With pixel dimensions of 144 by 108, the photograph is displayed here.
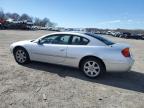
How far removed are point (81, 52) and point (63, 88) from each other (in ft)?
5.97

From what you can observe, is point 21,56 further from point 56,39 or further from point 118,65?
point 118,65

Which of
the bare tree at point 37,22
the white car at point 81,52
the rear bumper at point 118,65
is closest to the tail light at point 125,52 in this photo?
the white car at point 81,52

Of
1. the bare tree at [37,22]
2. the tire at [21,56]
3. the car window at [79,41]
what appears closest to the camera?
the car window at [79,41]

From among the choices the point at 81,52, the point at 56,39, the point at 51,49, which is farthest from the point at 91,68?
the point at 56,39

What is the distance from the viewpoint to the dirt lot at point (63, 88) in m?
5.51

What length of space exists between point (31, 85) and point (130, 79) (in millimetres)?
3479

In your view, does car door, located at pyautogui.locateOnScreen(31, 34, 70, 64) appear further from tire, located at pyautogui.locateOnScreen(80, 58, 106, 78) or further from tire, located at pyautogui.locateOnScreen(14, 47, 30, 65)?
tire, located at pyautogui.locateOnScreen(80, 58, 106, 78)

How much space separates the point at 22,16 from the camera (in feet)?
422

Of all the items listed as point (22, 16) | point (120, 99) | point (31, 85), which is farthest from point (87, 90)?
point (22, 16)

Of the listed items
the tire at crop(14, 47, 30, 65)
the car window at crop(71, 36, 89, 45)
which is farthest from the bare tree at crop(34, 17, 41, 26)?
the car window at crop(71, 36, 89, 45)

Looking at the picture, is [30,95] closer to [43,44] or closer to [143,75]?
[43,44]

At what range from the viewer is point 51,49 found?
8.55 m

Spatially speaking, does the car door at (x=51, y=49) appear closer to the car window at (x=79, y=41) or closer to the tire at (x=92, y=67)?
the car window at (x=79, y=41)

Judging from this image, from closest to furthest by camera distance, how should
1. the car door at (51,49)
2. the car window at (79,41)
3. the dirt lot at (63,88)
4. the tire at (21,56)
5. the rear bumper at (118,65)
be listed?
the dirt lot at (63,88)
the rear bumper at (118,65)
the car window at (79,41)
the car door at (51,49)
the tire at (21,56)
